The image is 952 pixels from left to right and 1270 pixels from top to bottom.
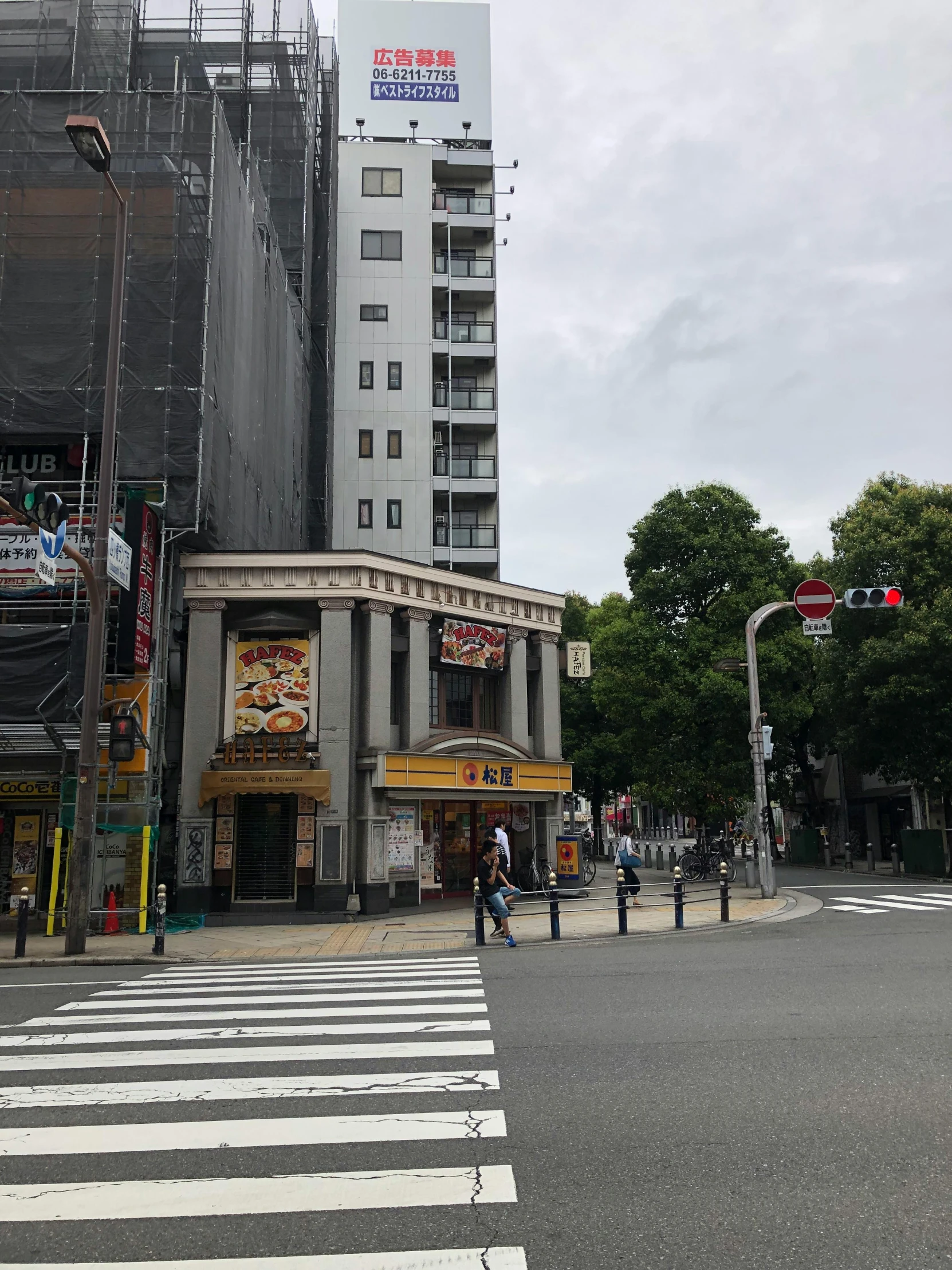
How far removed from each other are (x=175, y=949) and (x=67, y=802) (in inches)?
174

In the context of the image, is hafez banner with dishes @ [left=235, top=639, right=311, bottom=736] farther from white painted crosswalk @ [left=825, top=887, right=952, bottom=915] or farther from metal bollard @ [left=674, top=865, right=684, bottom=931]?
white painted crosswalk @ [left=825, top=887, right=952, bottom=915]

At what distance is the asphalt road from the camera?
472 centimetres

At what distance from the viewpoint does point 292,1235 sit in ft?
15.9

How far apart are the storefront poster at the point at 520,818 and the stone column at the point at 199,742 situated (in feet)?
30.0

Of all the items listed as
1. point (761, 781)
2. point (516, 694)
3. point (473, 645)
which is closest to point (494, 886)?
point (761, 781)

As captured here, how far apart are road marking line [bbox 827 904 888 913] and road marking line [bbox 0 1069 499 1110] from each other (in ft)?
52.1

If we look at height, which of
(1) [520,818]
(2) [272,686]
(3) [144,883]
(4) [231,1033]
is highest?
(2) [272,686]

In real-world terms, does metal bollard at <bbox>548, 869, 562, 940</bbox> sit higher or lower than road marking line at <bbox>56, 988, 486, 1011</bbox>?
higher

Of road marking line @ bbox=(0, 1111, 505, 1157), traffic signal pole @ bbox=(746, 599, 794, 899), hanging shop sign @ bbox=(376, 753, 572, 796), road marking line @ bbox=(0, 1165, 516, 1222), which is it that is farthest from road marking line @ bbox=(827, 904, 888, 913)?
road marking line @ bbox=(0, 1165, 516, 1222)

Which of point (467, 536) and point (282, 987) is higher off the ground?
point (467, 536)

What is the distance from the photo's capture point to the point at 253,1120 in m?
6.74

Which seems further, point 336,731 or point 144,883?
point 336,731

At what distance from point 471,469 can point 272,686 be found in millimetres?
23094

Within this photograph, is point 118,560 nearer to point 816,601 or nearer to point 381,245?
point 816,601
